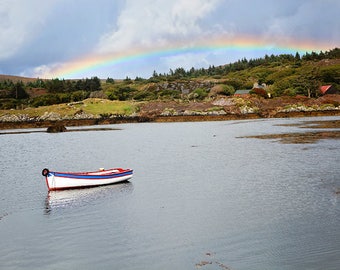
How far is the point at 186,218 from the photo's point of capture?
22.5 metres

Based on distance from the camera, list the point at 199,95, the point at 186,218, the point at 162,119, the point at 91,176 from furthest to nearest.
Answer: the point at 199,95 → the point at 162,119 → the point at 91,176 → the point at 186,218

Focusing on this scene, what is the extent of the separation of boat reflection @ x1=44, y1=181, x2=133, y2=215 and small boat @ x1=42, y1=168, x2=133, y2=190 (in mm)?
390

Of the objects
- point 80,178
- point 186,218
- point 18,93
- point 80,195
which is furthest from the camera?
point 18,93

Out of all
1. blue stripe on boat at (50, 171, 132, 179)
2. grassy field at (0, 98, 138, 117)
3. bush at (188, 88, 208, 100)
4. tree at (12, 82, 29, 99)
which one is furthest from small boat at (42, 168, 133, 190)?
tree at (12, 82, 29, 99)

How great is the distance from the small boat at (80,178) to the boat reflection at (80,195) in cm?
39

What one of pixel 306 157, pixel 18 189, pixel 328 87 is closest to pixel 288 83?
pixel 328 87

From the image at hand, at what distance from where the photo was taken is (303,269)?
14969 millimetres

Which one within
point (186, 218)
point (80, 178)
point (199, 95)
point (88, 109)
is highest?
point (199, 95)

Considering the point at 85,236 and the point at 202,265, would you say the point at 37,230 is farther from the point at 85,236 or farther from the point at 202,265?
the point at 202,265

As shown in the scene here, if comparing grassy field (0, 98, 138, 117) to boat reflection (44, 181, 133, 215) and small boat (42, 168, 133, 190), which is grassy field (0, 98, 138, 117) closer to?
small boat (42, 168, 133, 190)

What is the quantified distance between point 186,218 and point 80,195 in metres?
11.1

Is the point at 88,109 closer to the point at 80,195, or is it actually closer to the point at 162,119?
the point at 162,119

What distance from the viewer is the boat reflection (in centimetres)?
2766

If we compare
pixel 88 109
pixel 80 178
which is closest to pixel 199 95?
pixel 88 109
